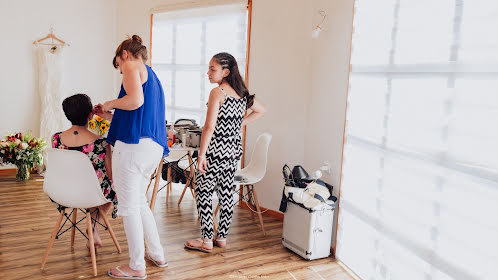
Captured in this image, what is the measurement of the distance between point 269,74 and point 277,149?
73 centimetres

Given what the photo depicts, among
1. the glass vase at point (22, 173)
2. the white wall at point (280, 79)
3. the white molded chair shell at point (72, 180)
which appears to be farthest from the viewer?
the glass vase at point (22, 173)

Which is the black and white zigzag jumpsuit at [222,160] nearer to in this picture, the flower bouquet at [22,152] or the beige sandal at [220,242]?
the beige sandal at [220,242]

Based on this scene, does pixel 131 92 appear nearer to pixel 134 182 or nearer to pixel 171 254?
pixel 134 182

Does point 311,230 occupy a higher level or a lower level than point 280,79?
lower

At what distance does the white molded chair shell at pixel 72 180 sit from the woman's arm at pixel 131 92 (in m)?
0.41

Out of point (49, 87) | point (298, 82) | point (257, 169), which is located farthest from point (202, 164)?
point (49, 87)

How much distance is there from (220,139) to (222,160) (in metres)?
0.16

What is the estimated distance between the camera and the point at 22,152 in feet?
17.2

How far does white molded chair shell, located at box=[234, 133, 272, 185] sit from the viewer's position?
3973mm

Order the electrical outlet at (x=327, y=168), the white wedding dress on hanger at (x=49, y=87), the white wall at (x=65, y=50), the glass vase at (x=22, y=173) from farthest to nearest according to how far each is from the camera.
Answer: the white wedding dress on hanger at (x=49, y=87)
the white wall at (x=65, y=50)
the glass vase at (x=22, y=173)
the electrical outlet at (x=327, y=168)

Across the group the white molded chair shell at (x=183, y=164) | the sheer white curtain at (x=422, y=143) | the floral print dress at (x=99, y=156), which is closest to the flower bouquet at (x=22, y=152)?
the white molded chair shell at (x=183, y=164)

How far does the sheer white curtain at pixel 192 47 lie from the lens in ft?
15.9

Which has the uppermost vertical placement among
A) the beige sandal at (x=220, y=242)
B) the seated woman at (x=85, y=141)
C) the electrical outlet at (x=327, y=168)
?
the seated woman at (x=85, y=141)

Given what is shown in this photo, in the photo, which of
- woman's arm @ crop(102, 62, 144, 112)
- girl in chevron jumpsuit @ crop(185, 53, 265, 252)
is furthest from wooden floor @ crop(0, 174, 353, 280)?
woman's arm @ crop(102, 62, 144, 112)
